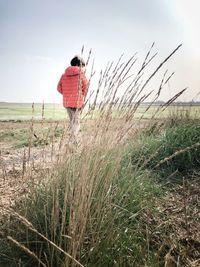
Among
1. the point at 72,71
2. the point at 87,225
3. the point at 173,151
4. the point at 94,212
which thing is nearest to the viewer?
the point at 87,225

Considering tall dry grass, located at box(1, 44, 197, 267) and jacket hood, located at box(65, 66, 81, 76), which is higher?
jacket hood, located at box(65, 66, 81, 76)

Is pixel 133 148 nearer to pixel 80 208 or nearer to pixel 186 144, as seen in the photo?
pixel 186 144

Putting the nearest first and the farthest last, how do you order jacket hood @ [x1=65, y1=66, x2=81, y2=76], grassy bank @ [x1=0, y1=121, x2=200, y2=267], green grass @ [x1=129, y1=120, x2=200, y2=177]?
grassy bank @ [x1=0, y1=121, x2=200, y2=267]
green grass @ [x1=129, y1=120, x2=200, y2=177]
jacket hood @ [x1=65, y1=66, x2=81, y2=76]

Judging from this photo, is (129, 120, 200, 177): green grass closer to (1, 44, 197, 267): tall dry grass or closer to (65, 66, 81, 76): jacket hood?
(1, 44, 197, 267): tall dry grass

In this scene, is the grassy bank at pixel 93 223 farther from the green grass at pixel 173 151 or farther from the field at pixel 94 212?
the green grass at pixel 173 151

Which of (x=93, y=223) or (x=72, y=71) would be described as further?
(x=72, y=71)

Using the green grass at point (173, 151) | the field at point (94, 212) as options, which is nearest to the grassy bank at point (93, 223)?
the field at point (94, 212)

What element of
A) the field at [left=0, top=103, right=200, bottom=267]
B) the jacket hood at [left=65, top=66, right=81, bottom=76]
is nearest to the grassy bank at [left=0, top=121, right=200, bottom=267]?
the field at [left=0, top=103, right=200, bottom=267]

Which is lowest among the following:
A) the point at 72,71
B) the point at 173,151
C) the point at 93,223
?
the point at 93,223

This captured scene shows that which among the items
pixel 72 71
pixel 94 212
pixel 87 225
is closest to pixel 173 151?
pixel 94 212

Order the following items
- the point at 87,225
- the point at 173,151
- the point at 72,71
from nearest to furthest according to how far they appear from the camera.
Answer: the point at 87,225
the point at 173,151
the point at 72,71

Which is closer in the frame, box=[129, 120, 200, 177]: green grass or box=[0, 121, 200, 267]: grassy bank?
box=[0, 121, 200, 267]: grassy bank

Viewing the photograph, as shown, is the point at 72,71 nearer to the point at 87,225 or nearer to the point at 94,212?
the point at 94,212

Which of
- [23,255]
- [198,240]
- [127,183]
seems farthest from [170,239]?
[23,255]
